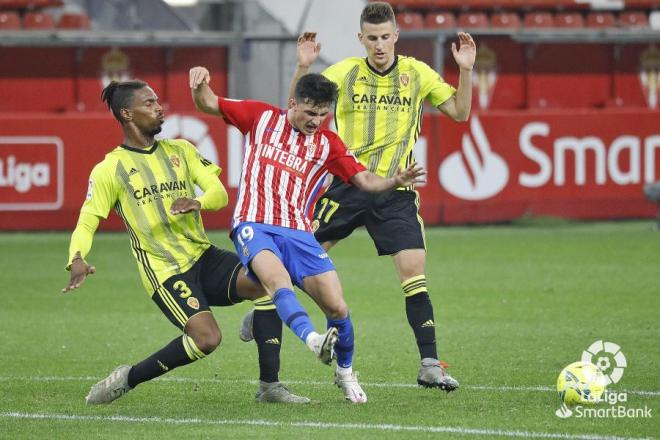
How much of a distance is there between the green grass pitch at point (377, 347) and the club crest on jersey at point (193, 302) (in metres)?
0.53

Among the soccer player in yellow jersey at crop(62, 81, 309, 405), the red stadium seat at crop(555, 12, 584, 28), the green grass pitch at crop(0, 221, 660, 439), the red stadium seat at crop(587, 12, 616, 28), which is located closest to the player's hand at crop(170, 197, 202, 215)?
the soccer player in yellow jersey at crop(62, 81, 309, 405)

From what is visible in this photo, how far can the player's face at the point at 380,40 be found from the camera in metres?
7.93

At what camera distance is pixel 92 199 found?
282 inches

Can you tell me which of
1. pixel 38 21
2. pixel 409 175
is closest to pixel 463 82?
pixel 409 175

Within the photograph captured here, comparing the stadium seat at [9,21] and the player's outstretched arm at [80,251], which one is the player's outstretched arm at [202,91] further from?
the stadium seat at [9,21]

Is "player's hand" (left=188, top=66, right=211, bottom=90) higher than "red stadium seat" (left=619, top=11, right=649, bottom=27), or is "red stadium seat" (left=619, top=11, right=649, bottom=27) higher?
"red stadium seat" (left=619, top=11, right=649, bottom=27)

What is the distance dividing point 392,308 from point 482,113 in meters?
7.58

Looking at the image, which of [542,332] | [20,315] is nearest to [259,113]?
[542,332]

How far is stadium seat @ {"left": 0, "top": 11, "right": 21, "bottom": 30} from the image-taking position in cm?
1992

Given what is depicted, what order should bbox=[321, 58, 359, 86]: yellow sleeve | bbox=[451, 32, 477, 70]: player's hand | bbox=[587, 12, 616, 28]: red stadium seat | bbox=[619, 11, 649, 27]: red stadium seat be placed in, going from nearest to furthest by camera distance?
bbox=[451, 32, 477, 70]: player's hand → bbox=[321, 58, 359, 86]: yellow sleeve → bbox=[587, 12, 616, 28]: red stadium seat → bbox=[619, 11, 649, 27]: red stadium seat

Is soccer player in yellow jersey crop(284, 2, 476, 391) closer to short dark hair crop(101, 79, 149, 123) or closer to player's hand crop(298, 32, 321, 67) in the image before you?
player's hand crop(298, 32, 321, 67)

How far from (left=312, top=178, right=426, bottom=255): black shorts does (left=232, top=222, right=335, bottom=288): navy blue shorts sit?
945mm

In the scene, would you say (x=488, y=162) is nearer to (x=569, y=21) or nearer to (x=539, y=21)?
(x=539, y=21)

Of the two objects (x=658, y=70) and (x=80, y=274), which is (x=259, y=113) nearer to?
(x=80, y=274)
